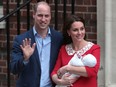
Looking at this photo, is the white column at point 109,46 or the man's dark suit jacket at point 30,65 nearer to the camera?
the man's dark suit jacket at point 30,65

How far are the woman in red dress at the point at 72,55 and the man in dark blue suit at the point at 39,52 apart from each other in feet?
0.31

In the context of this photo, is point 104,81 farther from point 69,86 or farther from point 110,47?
point 69,86

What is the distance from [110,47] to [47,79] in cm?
159

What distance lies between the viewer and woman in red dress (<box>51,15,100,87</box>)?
11.8 feet

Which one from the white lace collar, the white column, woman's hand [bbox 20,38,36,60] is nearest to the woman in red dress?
the white lace collar

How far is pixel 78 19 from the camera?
12.1 ft

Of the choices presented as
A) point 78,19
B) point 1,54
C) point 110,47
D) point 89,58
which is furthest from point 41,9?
point 1,54

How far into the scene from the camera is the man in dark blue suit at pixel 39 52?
12.1 ft

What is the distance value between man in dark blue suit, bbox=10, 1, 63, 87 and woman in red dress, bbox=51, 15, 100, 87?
9cm

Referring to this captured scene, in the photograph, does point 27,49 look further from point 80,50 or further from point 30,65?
point 80,50

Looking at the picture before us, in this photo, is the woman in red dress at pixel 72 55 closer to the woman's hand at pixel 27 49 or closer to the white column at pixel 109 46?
the woman's hand at pixel 27 49

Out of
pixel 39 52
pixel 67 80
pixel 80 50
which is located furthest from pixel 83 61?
pixel 39 52

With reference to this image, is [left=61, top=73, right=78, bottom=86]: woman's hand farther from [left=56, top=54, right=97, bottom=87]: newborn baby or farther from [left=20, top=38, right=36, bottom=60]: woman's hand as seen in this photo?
[left=20, top=38, right=36, bottom=60]: woman's hand

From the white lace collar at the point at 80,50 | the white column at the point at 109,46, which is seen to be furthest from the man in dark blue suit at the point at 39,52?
the white column at the point at 109,46
